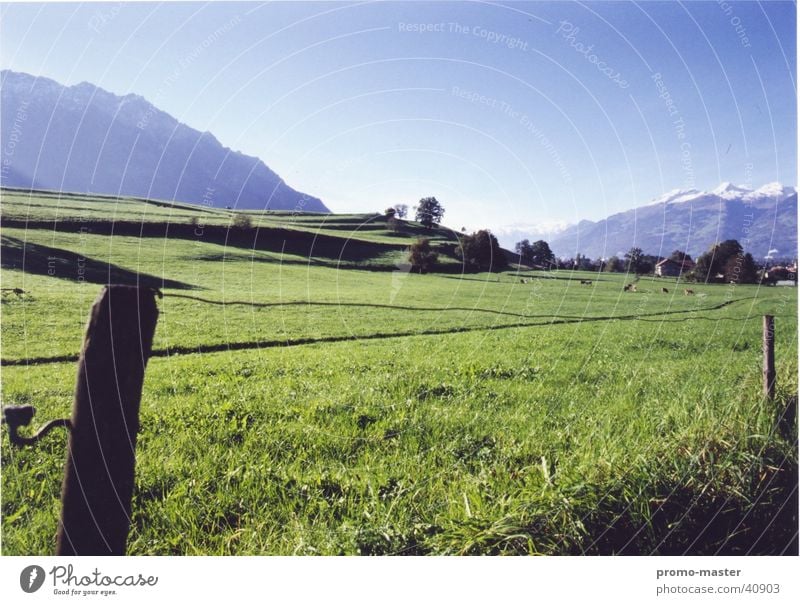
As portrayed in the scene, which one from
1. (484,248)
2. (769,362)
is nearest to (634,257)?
(484,248)

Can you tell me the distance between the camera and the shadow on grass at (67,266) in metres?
13.9

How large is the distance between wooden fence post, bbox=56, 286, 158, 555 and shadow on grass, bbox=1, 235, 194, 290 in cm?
1283

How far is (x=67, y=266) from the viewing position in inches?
710

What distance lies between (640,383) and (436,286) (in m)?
20.3

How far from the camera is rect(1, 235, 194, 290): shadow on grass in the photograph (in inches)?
546

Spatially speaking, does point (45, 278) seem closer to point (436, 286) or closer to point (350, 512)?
point (350, 512)

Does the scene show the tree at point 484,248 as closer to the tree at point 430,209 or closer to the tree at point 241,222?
the tree at point 430,209

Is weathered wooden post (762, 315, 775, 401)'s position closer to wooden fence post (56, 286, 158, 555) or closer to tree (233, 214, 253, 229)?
wooden fence post (56, 286, 158, 555)

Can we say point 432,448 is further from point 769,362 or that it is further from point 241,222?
point 241,222

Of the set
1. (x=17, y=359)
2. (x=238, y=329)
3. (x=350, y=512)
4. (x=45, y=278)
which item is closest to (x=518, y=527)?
(x=350, y=512)

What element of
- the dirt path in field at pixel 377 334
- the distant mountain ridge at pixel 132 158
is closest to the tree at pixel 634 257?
the dirt path in field at pixel 377 334

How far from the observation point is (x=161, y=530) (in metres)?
3.19

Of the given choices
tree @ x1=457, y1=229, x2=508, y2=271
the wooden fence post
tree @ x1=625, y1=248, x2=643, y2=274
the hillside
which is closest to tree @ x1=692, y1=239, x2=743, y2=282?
tree @ x1=625, y1=248, x2=643, y2=274

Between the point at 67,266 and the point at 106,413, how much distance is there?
1942 cm
